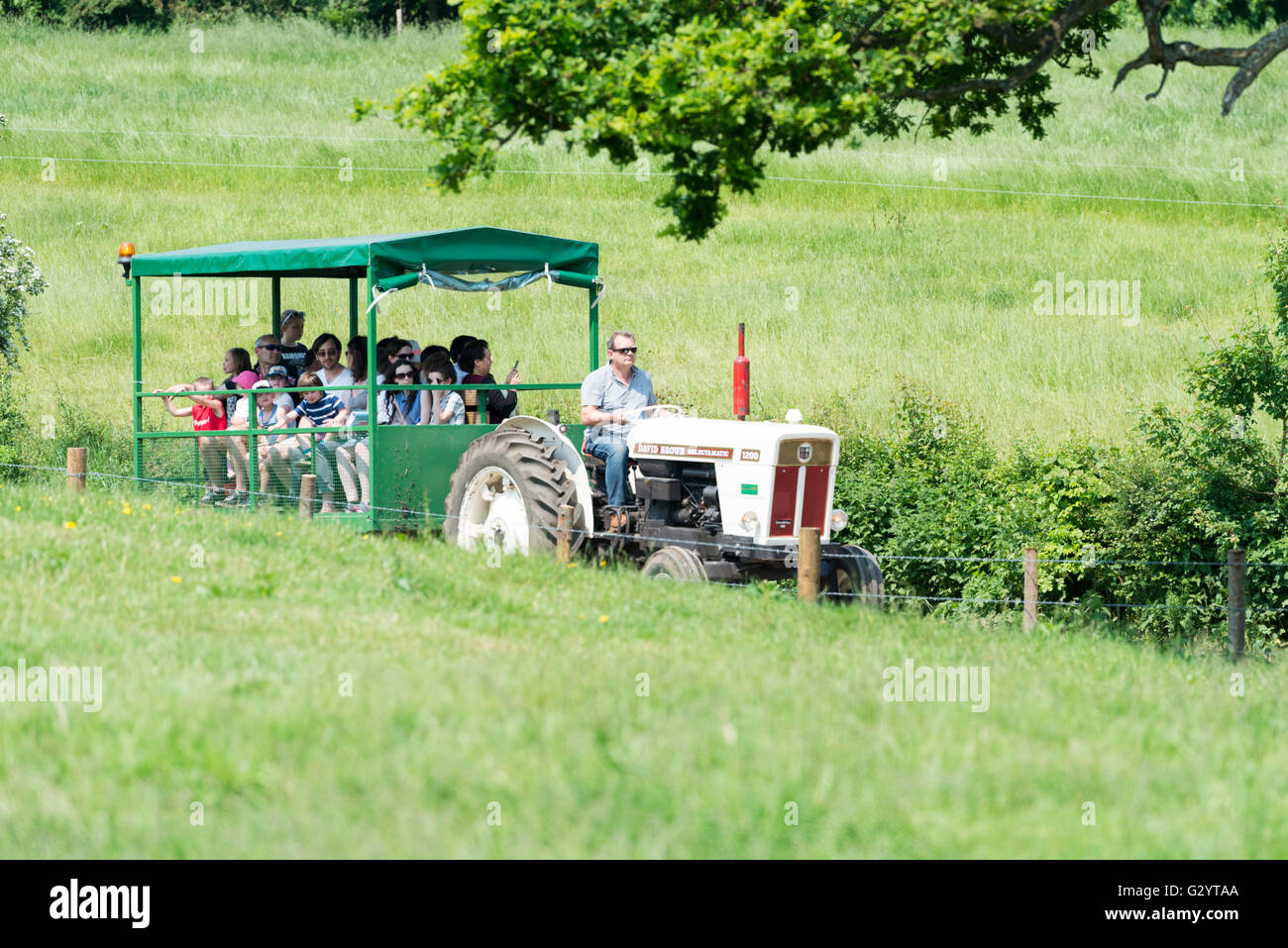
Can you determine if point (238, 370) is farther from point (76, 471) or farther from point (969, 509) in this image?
point (969, 509)

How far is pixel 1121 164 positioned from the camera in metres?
39.6

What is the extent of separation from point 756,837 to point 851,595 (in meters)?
6.31

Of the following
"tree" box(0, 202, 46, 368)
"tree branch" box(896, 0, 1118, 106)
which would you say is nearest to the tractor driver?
"tree branch" box(896, 0, 1118, 106)

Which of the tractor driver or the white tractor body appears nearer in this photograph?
the white tractor body

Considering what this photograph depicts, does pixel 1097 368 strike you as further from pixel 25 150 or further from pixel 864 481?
pixel 25 150

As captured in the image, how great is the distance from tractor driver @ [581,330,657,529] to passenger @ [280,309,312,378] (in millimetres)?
4308

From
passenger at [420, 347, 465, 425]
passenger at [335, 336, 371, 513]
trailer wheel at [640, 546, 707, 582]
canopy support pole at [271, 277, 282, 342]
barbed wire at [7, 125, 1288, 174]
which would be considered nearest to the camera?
trailer wheel at [640, 546, 707, 582]

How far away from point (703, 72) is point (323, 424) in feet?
16.8

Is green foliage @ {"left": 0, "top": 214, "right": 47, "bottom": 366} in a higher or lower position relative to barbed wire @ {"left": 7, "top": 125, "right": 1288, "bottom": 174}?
lower

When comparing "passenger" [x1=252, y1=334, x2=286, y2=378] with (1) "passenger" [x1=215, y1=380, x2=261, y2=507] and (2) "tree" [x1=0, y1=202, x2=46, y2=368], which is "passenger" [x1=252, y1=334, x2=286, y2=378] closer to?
(1) "passenger" [x1=215, y1=380, x2=261, y2=507]

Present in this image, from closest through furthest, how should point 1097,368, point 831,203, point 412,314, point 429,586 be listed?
point 429,586 < point 1097,368 < point 412,314 < point 831,203

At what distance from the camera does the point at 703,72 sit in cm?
1047

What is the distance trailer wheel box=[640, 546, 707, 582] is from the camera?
10719 millimetres

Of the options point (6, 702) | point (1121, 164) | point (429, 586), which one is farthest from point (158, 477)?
point (1121, 164)
